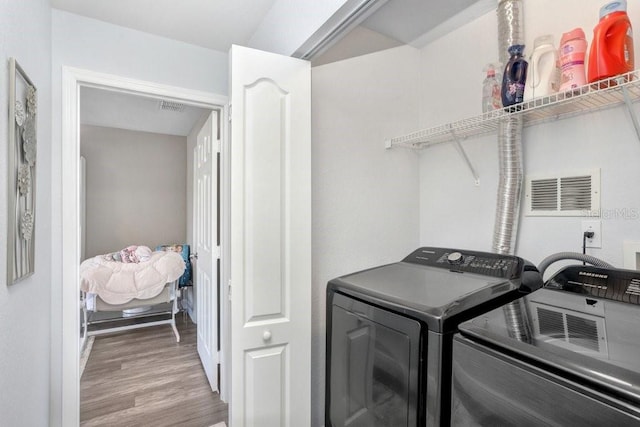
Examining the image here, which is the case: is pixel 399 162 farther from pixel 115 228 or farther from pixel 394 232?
pixel 115 228

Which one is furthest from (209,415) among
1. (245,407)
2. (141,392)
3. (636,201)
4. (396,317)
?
(636,201)

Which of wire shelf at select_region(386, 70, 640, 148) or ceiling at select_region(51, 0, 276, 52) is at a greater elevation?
ceiling at select_region(51, 0, 276, 52)

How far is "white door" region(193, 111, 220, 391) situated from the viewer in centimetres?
248

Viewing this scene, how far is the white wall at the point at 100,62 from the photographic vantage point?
165 cm

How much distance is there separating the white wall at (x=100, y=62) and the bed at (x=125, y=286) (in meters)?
1.87

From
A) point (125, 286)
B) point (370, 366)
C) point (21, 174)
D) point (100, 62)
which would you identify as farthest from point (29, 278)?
point (125, 286)

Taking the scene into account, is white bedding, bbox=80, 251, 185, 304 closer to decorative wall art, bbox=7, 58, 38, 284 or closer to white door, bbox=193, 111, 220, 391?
white door, bbox=193, 111, 220, 391

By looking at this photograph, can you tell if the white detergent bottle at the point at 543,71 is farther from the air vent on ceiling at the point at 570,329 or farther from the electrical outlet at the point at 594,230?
the air vent on ceiling at the point at 570,329

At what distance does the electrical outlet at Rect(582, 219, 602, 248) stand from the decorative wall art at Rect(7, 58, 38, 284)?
79.9 inches

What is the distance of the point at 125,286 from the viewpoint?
3.39 metres

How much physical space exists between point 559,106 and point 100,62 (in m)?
2.20

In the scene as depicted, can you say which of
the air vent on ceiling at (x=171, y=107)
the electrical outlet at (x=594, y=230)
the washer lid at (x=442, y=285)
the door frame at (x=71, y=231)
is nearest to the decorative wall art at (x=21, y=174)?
the door frame at (x=71, y=231)

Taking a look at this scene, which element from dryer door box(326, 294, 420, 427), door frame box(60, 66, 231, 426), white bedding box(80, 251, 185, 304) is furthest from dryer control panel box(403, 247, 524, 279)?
white bedding box(80, 251, 185, 304)

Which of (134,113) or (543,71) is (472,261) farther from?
(134,113)
